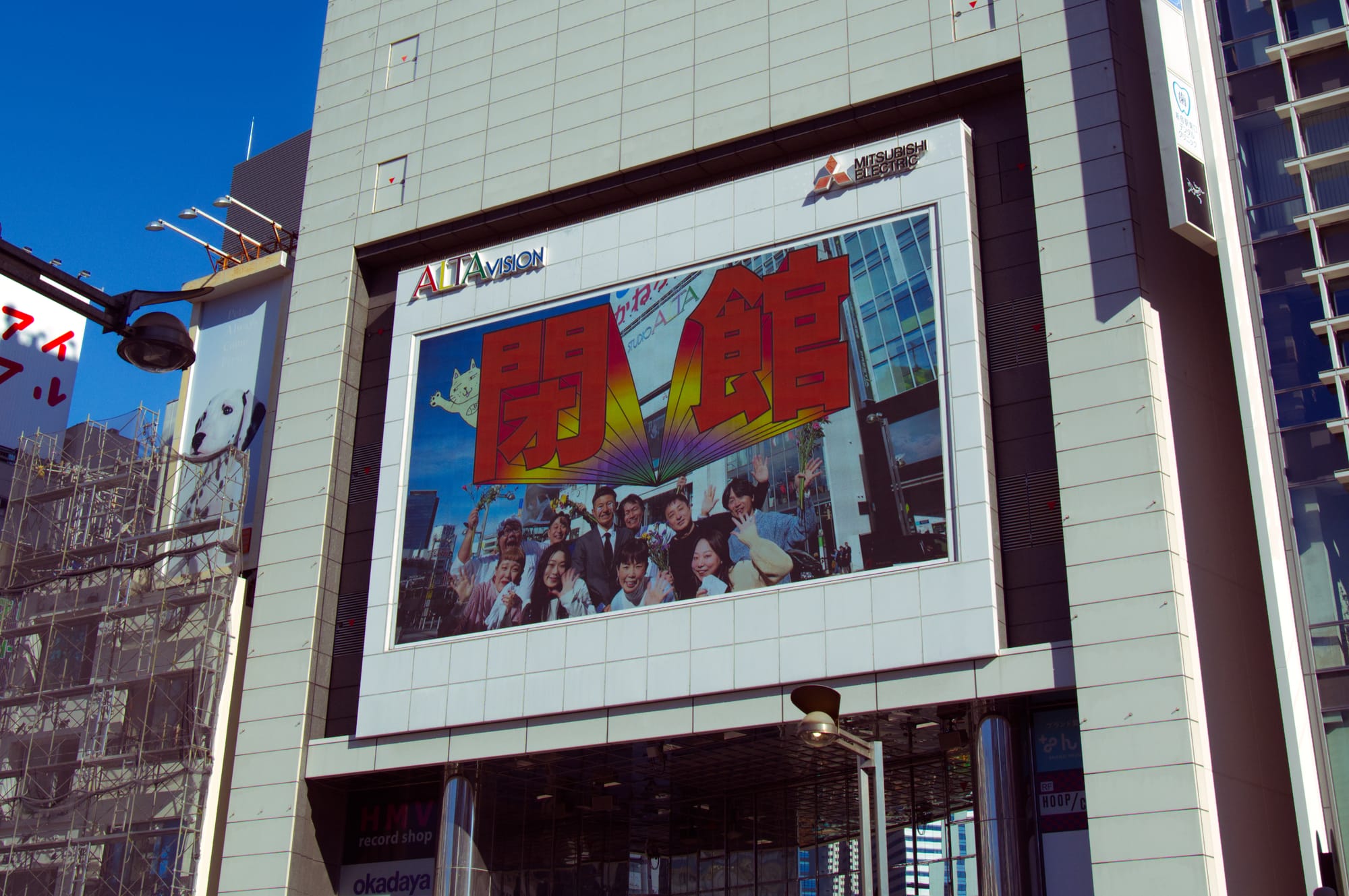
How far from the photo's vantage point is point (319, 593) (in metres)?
36.1

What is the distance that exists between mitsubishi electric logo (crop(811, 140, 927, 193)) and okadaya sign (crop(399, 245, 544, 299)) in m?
8.05

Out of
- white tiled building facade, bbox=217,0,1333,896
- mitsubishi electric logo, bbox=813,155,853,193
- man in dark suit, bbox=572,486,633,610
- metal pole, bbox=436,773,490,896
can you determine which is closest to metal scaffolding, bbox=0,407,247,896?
white tiled building facade, bbox=217,0,1333,896

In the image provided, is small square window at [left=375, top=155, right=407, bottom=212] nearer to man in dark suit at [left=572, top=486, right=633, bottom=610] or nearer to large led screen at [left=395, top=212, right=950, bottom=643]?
large led screen at [left=395, top=212, right=950, bottom=643]

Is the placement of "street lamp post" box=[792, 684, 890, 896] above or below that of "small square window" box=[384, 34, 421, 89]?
below

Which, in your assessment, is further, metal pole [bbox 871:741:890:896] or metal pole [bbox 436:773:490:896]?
metal pole [bbox 436:773:490:896]

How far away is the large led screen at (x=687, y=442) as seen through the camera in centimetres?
3016

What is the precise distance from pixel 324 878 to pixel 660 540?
1219 cm

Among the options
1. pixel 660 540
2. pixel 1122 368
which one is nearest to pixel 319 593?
pixel 660 540

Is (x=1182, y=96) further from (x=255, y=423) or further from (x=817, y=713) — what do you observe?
(x=255, y=423)

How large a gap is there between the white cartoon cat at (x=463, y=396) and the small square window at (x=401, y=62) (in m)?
10.8

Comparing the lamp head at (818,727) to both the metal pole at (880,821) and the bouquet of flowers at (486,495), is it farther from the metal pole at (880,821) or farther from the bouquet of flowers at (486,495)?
the bouquet of flowers at (486,495)

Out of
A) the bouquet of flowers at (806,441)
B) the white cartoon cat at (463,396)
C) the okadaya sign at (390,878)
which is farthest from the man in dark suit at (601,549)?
the okadaya sign at (390,878)

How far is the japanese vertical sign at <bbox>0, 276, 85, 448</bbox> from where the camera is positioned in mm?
51625

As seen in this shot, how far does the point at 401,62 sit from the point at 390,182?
14.3 feet
